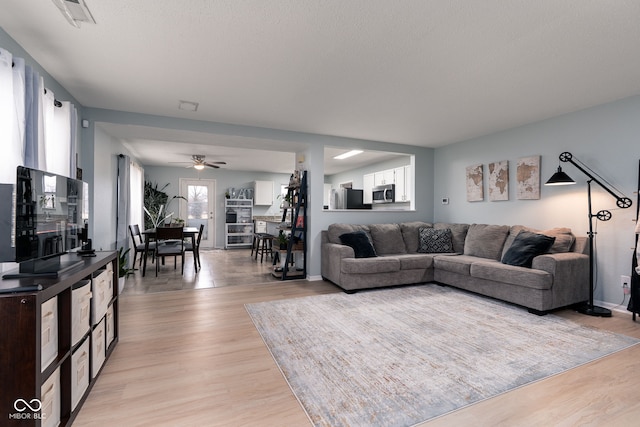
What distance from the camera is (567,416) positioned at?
1.65 m

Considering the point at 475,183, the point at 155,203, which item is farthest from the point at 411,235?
the point at 155,203

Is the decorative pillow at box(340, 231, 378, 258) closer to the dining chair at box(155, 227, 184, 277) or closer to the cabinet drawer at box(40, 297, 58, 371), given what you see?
the dining chair at box(155, 227, 184, 277)

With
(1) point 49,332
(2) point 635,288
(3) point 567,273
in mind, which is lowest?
(2) point 635,288

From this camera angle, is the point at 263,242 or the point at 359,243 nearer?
the point at 359,243

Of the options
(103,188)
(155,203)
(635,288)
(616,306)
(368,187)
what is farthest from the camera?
(155,203)

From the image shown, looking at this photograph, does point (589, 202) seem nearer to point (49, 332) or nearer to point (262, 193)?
point (49, 332)

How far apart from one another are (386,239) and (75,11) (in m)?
4.41

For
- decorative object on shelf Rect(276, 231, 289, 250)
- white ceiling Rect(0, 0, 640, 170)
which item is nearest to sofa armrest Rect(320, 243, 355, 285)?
decorative object on shelf Rect(276, 231, 289, 250)

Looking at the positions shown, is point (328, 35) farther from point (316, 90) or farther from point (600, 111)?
point (600, 111)

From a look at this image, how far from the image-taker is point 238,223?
9.13m

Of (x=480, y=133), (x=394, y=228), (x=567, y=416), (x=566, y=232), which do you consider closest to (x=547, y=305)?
(x=566, y=232)

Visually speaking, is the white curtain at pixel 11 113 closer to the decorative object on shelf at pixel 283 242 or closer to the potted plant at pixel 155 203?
the decorative object on shelf at pixel 283 242

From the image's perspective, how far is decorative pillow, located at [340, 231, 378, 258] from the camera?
14.4 feet

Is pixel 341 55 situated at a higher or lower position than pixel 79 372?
higher
